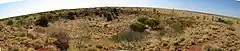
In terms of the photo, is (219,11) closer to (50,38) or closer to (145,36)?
(145,36)

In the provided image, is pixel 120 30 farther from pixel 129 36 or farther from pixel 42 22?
pixel 42 22

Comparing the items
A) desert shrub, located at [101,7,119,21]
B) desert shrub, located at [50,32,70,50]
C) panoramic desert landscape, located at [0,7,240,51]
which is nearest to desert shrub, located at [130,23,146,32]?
panoramic desert landscape, located at [0,7,240,51]

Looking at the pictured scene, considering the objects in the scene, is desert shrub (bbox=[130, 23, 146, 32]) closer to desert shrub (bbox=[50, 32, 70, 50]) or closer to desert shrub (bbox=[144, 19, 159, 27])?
desert shrub (bbox=[144, 19, 159, 27])

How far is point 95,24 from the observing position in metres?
15.9

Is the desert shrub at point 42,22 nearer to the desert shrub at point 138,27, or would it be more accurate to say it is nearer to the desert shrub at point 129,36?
the desert shrub at point 129,36

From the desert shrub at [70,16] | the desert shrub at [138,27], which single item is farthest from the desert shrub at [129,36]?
the desert shrub at [70,16]

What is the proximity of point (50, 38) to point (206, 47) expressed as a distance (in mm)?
4841

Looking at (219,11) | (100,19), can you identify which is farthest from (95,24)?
(219,11)

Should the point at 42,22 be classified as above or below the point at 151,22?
above

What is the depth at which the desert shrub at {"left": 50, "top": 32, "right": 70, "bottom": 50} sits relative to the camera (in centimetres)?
1384

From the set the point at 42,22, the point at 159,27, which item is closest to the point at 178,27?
the point at 159,27

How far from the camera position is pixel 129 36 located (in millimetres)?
14859

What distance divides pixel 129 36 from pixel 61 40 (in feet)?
7.39

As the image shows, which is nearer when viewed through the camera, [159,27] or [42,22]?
[159,27]
